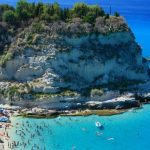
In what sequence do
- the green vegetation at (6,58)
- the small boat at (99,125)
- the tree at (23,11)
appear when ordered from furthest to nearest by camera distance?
the tree at (23,11)
the green vegetation at (6,58)
the small boat at (99,125)

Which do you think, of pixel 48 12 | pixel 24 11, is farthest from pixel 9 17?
pixel 48 12

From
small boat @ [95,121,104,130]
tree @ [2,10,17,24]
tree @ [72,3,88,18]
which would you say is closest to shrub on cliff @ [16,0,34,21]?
tree @ [2,10,17,24]

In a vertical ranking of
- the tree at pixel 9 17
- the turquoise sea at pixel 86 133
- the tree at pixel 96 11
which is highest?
the tree at pixel 96 11

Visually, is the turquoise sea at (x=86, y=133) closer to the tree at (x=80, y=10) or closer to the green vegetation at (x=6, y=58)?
the green vegetation at (x=6, y=58)

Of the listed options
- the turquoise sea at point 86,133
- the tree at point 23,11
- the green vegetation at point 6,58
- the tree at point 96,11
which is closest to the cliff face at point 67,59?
the green vegetation at point 6,58

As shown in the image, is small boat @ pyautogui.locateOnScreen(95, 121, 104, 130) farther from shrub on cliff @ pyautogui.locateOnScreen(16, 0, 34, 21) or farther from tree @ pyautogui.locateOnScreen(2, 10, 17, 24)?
tree @ pyautogui.locateOnScreen(2, 10, 17, 24)

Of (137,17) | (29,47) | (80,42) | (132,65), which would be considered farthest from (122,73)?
(137,17)

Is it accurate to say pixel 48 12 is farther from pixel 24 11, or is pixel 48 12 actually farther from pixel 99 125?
pixel 99 125
